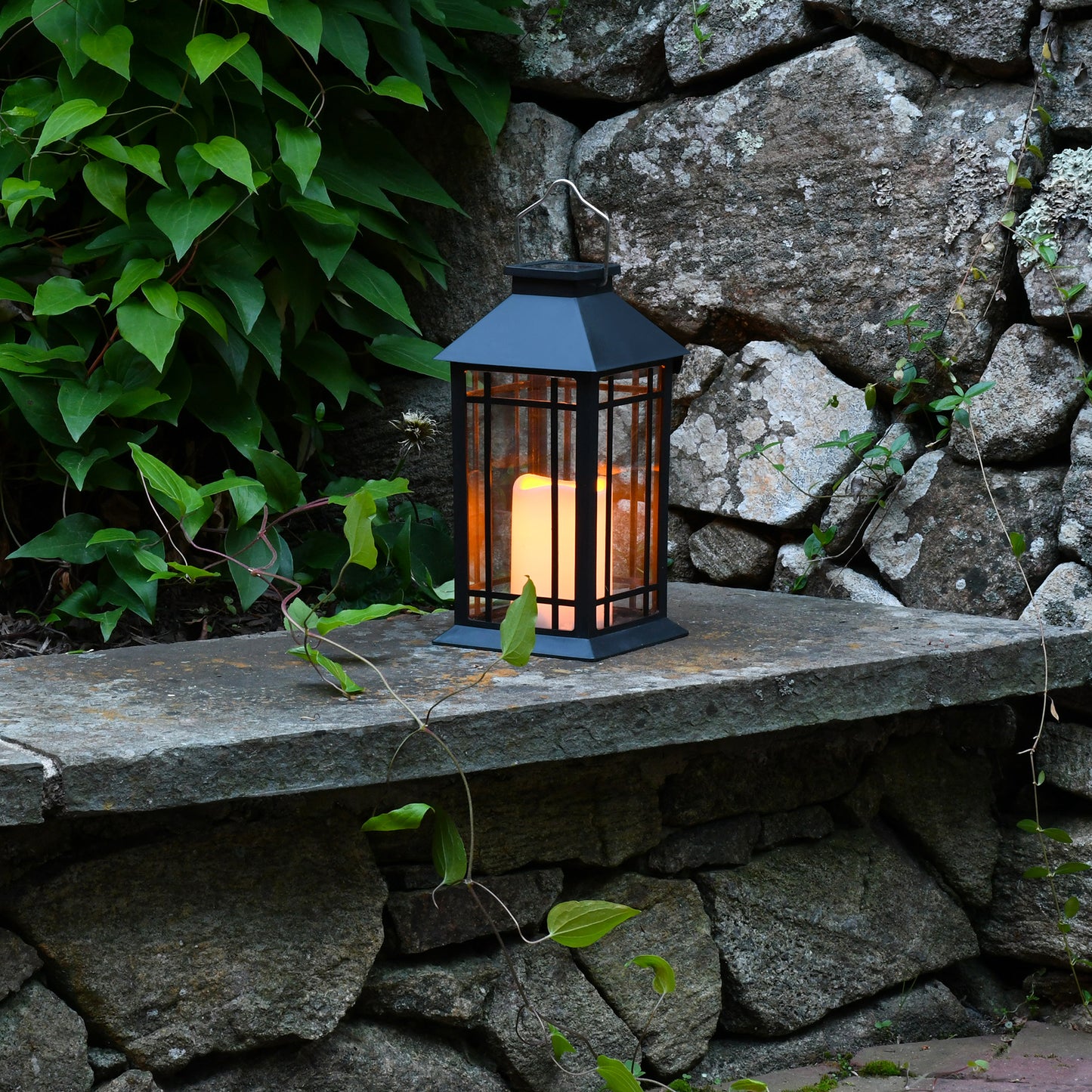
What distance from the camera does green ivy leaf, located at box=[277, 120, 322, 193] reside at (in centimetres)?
219

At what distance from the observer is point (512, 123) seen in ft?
8.46

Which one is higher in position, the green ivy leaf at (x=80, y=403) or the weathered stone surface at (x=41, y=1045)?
the green ivy leaf at (x=80, y=403)

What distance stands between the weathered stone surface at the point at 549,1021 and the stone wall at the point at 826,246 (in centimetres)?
83

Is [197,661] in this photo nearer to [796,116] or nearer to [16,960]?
[16,960]

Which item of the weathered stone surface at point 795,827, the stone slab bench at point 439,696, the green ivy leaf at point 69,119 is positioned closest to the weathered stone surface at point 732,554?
the stone slab bench at point 439,696

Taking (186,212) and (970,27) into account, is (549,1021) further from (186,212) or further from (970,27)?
(970,27)

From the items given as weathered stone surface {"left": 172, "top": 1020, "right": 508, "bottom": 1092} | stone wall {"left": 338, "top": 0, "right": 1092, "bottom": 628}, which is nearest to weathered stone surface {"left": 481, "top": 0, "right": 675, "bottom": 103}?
stone wall {"left": 338, "top": 0, "right": 1092, "bottom": 628}

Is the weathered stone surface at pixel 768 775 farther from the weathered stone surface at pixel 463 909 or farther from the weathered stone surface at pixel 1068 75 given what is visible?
the weathered stone surface at pixel 1068 75

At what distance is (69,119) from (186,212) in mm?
207

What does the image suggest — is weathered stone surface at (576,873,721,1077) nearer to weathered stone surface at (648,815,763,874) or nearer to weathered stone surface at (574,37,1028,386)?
weathered stone surface at (648,815,763,874)

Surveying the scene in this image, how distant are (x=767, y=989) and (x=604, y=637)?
0.57m

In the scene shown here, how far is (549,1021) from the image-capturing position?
6.20ft

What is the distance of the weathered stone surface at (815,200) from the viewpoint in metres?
2.24

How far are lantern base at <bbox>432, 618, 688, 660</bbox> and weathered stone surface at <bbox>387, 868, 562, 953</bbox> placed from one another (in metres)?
0.30
